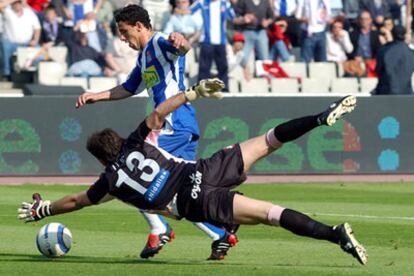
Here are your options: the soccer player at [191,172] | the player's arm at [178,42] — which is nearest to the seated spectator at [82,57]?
the player's arm at [178,42]

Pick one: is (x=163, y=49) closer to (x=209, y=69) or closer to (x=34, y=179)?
(x=34, y=179)

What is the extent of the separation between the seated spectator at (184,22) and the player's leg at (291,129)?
14.6 m

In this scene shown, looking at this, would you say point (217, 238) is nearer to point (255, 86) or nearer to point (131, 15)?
point (131, 15)

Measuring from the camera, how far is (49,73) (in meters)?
24.2

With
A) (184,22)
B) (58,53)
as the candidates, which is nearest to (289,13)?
(184,22)

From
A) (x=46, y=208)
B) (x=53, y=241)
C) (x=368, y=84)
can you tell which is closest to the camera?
(x=46, y=208)

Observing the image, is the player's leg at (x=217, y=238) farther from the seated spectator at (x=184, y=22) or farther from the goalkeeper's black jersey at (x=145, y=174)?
the seated spectator at (x=184, y=22)

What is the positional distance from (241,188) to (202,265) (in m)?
10.2

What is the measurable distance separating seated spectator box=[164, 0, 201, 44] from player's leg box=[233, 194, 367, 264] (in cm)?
1495

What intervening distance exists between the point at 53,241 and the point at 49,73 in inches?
532

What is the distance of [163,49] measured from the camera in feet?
35.5

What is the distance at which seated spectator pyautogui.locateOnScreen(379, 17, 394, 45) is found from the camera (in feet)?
86.2

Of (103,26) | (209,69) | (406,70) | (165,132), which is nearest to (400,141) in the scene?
(406,70)

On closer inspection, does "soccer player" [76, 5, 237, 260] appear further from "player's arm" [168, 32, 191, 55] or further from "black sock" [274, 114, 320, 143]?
"black sock" [274, 114, 320, 143]
